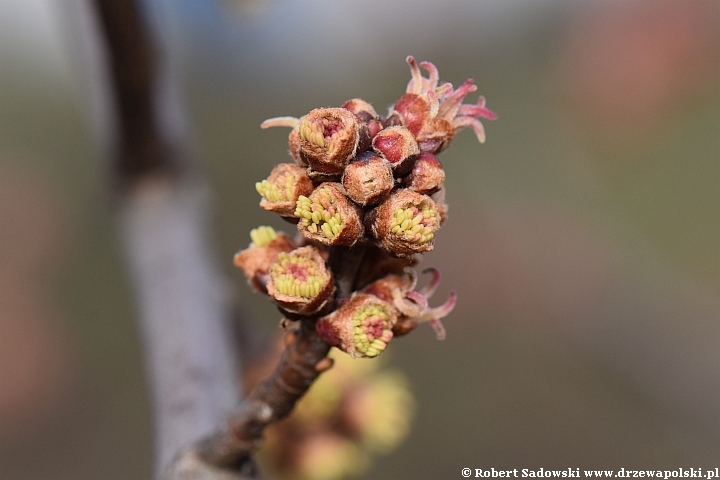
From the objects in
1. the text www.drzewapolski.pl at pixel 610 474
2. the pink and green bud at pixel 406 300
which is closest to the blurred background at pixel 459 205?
the text www.drzewapolski.pl at pixel 610 474

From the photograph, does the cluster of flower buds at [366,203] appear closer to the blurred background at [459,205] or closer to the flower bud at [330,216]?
the flower bud at [330,216]

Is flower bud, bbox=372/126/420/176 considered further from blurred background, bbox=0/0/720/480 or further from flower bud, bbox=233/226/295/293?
blurred background, bbox=0/0/720/480

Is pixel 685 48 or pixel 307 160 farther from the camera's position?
pixel 685 48

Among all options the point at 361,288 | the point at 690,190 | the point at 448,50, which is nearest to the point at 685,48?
the point at 448,50

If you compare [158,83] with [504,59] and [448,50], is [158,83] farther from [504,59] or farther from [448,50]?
[504,59]

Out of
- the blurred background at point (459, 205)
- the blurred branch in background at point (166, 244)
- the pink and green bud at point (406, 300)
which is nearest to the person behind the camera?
Result: the pink and green bud at point (406, 300)

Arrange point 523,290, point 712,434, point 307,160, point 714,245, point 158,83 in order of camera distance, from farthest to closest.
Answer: point 714,245 → point 523,290 → point 712,434 → point 158,83 → point 307,160
